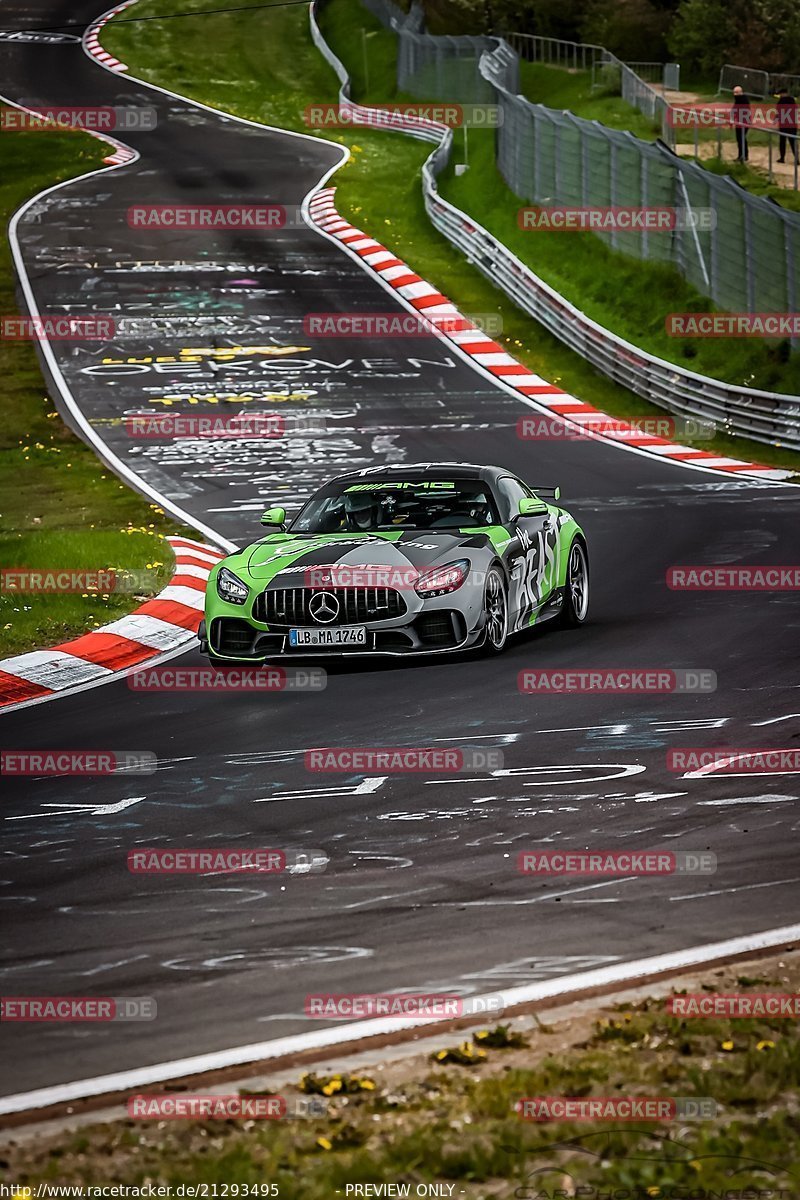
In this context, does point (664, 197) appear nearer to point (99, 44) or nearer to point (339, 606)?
point (339, 606)

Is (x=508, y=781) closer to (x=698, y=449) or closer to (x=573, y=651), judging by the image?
(x=573, y=651)

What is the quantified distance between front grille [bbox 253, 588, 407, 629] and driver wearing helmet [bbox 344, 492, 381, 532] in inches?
46.5

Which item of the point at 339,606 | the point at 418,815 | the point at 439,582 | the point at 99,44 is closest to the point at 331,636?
the point at 339,606

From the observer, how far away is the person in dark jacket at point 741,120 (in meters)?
33.2

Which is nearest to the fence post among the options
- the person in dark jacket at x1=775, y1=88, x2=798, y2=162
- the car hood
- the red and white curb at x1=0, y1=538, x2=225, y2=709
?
the person in dark jacket at x1=775, y1=88, x2=798, y2=162

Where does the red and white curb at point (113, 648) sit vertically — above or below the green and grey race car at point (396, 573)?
below

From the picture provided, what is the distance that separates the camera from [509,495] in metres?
13.5

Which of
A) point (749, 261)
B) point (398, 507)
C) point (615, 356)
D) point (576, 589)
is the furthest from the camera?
point (615, 356)

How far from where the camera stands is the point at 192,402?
26.8 metres

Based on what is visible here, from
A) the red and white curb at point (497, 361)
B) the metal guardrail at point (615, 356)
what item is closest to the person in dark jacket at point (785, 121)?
the metal guardrail at point (615, 356)

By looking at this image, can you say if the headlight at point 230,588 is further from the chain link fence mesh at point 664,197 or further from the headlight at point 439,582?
the chain link fence mesh at point 664,197

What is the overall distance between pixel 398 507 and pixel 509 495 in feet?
2.76

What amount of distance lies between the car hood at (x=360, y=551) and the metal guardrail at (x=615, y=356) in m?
12.3

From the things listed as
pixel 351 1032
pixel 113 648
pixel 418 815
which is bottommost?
pixel 113 648
